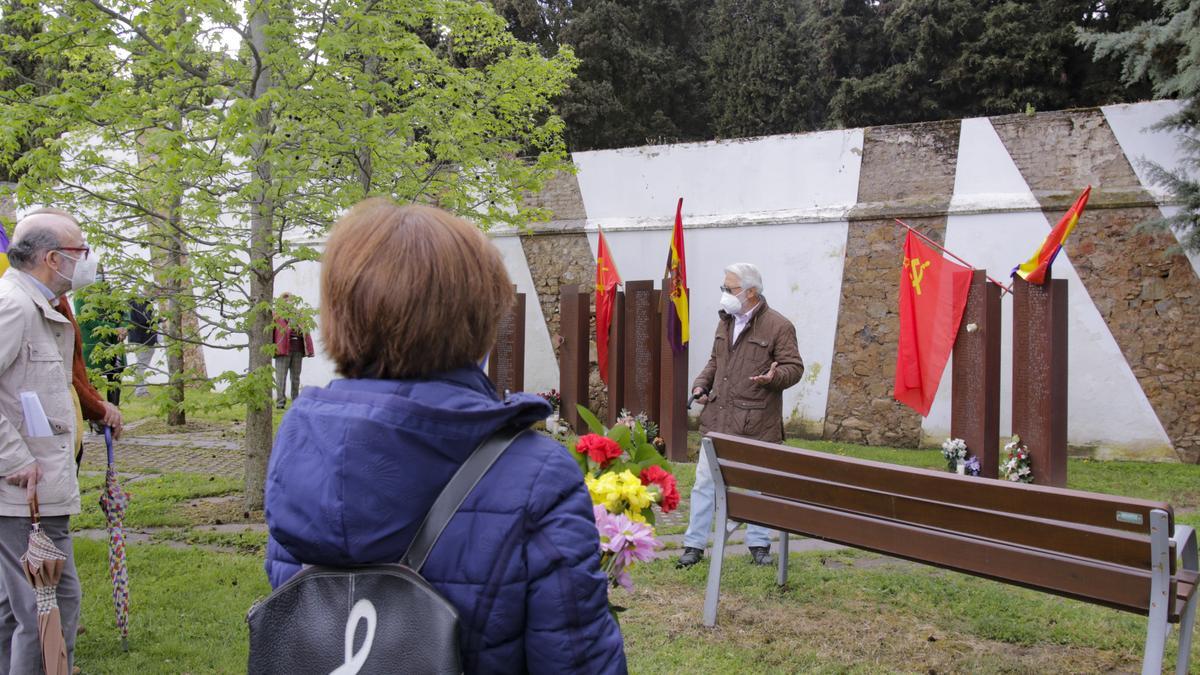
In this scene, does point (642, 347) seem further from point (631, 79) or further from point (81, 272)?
point (631, 79)

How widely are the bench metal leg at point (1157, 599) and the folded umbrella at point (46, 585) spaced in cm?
355

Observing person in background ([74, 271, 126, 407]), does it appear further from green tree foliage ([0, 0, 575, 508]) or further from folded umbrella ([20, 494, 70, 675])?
folded umbrella ([20, 494, 70, 675])

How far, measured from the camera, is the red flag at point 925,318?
8.55 m

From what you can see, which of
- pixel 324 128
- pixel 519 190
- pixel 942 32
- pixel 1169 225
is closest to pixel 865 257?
pixel 1169 225

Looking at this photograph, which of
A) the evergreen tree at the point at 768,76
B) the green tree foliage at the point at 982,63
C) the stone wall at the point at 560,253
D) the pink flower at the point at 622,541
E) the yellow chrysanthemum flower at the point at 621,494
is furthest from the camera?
the evergreen tree at the point at 768,76

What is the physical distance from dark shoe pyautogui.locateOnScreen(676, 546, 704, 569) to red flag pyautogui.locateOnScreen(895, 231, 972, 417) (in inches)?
158

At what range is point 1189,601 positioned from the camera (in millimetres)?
3258

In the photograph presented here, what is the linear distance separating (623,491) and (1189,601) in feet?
7.06

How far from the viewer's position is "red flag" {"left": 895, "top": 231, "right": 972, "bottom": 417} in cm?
855

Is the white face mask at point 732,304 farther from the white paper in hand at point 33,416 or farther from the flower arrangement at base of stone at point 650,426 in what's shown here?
the flower arrangement at base of stone at point 650,426

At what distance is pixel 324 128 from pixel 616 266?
263 inches

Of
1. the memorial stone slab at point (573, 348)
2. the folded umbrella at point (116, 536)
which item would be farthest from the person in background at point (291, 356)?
the folded umbrella at point (116, 536)

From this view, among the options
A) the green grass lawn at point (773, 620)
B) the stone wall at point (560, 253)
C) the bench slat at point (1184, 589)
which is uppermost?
the stone wall at point (560, 253)

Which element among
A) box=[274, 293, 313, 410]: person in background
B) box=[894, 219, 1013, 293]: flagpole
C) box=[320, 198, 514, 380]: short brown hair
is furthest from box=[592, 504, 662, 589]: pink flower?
box=[274, 293, 313, 410]: person in background
